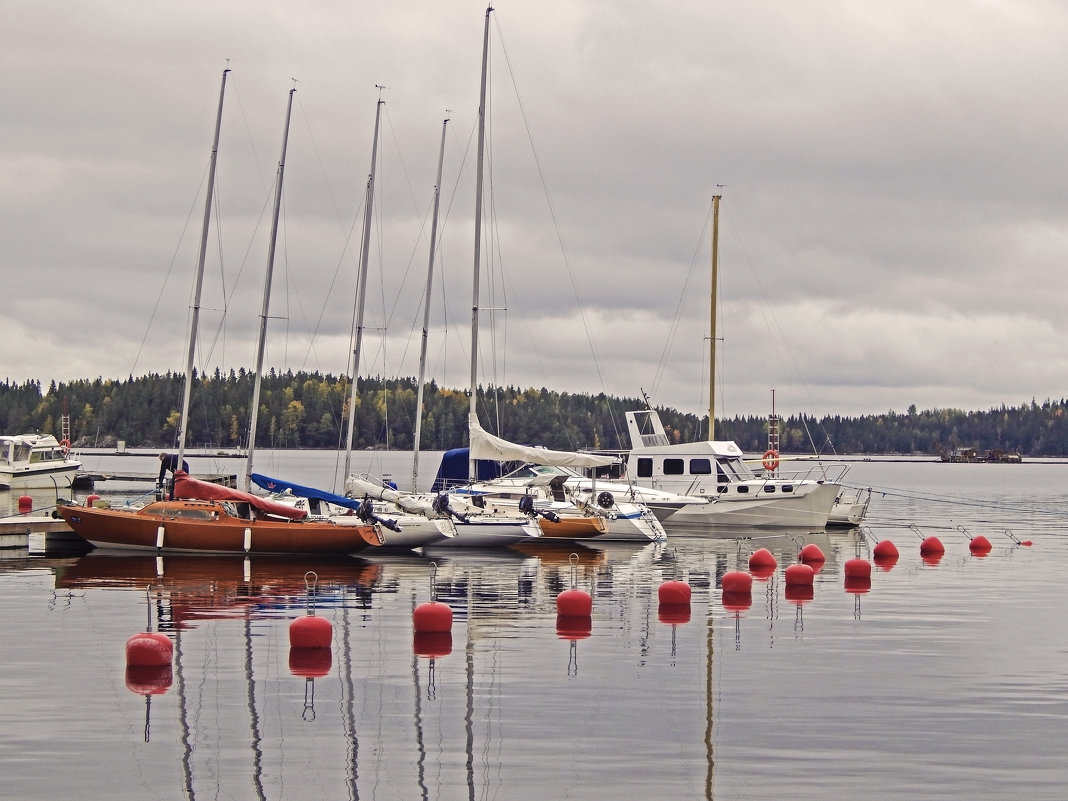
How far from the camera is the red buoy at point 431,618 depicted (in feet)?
88.0

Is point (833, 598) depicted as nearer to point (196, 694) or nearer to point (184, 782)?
point (196, 694)

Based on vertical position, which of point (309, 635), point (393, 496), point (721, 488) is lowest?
point (309, 635)

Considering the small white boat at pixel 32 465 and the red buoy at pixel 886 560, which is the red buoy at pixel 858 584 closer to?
the red buoy at pixel 886 560

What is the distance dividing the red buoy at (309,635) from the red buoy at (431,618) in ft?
8.69

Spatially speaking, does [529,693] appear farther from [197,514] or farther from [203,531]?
[197,514]

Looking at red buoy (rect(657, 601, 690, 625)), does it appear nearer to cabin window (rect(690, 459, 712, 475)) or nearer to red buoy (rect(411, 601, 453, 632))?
red buoy (rect(411, 601, 453, 632))

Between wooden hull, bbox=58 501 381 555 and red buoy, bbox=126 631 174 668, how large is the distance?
1914cm

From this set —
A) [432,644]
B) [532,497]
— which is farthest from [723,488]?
[432,644]

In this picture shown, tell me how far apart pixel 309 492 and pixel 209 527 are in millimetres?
7465

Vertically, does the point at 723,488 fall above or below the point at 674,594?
above

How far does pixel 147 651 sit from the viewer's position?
2258 centimetres

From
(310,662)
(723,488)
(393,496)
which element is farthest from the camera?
(723,488)

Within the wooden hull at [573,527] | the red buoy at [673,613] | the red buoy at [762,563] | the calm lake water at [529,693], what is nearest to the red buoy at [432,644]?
the calm lake water at [529,693]

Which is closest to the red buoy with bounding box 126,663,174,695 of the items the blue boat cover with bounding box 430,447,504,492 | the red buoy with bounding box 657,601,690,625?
the red buoy with bounding box 657,601,690,625
